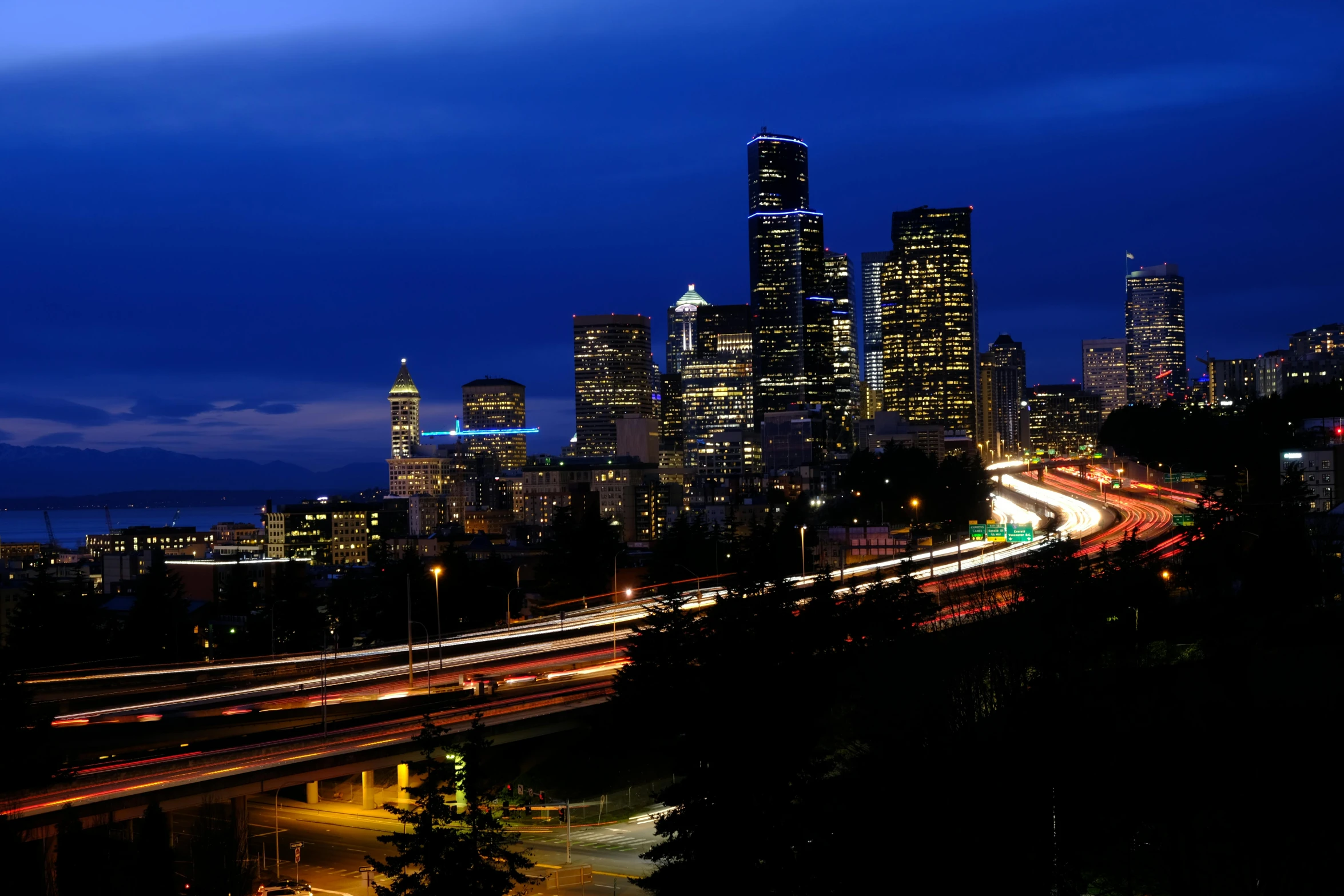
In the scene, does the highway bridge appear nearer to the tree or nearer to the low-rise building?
the tree

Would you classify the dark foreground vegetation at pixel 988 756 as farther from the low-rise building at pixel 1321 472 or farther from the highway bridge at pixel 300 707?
the low-rise building at pixel 1321 472

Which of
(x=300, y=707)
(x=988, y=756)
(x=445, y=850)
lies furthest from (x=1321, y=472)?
(x=445, y=850)

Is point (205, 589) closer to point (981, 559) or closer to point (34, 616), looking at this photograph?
point (34, 616)

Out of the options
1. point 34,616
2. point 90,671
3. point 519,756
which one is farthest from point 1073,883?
point 34,616

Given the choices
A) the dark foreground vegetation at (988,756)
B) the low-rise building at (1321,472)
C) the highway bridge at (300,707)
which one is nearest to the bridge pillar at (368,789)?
the highway bridge at (300,707)

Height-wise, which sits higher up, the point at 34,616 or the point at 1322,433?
the point at 1322,433

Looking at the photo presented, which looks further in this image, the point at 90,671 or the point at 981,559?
the point at 981,559

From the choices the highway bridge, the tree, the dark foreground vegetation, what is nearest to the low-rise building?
the highway bridge
